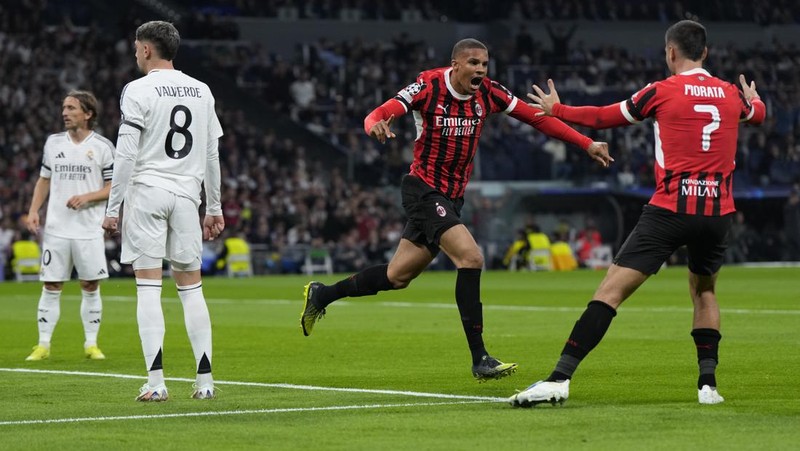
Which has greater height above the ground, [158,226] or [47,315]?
[158,226]

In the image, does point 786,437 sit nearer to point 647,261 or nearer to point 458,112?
point 647,261

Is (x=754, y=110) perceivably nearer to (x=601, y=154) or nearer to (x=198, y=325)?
(x=601, y=154)

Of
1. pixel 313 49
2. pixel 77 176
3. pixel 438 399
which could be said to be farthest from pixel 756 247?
pixel 438 399

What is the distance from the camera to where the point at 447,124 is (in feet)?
35.2

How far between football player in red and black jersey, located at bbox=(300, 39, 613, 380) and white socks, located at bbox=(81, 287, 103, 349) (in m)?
3.77

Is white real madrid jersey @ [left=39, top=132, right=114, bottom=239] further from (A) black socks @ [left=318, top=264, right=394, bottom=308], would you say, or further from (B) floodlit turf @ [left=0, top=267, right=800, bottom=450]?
(A) black socks @ [left=318, top=264, right=394, bottom=308]

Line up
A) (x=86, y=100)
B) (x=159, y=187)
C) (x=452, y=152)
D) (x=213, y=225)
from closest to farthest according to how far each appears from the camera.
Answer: (x=159, y=187)
(x=213, y=225)
(x=452, y=152)
(x=86, y=100)

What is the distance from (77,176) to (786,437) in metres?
8.13

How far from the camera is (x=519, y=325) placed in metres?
17.6

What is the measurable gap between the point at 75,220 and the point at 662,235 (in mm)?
6778

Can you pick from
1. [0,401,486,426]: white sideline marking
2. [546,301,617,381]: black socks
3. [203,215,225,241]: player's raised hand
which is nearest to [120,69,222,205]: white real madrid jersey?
[203,215,225,241]: player's raised hand

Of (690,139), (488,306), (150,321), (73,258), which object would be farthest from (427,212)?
(488,306)

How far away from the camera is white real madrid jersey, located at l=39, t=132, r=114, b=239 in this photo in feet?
44.5

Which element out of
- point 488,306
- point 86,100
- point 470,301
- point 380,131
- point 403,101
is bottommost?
point 488,306
